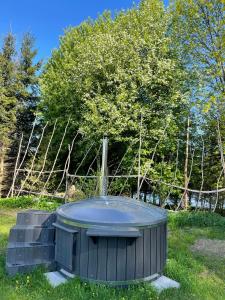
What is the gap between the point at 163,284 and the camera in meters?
3.56

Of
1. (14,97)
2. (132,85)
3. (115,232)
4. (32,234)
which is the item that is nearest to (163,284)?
(115,232)

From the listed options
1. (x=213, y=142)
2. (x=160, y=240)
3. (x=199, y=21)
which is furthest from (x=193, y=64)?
(x=160, y=240)

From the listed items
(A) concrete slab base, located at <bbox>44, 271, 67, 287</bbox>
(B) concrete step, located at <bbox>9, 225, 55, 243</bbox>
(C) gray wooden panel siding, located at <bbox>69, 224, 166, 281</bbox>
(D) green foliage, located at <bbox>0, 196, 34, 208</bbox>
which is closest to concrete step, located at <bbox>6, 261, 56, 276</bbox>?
(A) concrete slab base, located at <bbox>44, 271, 67, 287</bbox>

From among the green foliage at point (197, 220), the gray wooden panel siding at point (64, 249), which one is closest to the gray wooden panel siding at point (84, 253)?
the gray wooden panel siding at point (64, 249)

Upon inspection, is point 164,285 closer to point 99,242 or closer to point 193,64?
point 99,242

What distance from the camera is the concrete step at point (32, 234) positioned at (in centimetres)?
404

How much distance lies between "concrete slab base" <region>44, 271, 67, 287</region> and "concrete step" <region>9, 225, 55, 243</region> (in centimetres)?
49

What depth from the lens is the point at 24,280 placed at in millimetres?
3523

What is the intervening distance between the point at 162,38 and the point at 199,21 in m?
1.47

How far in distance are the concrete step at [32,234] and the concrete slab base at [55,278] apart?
19.4 inches

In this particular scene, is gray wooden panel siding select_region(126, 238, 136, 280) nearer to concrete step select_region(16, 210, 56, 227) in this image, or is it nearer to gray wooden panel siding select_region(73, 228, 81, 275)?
gray wooden panel siding select_region(73, 228, 81, 275)

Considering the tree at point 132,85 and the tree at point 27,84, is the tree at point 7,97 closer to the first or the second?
the tree at point 27,84

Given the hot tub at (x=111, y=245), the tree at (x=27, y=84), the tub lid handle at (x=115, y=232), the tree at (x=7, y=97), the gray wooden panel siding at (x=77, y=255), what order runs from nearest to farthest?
the tub lid handle at (x=115, y=232) → the hot tub at (x=111, y=245) → the gray wooden panel siding at (x=77, y=255) → the tree at (x=7, y=97) → the tree at (x=27, y=84)

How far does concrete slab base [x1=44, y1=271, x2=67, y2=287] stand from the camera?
3461 millimetres
